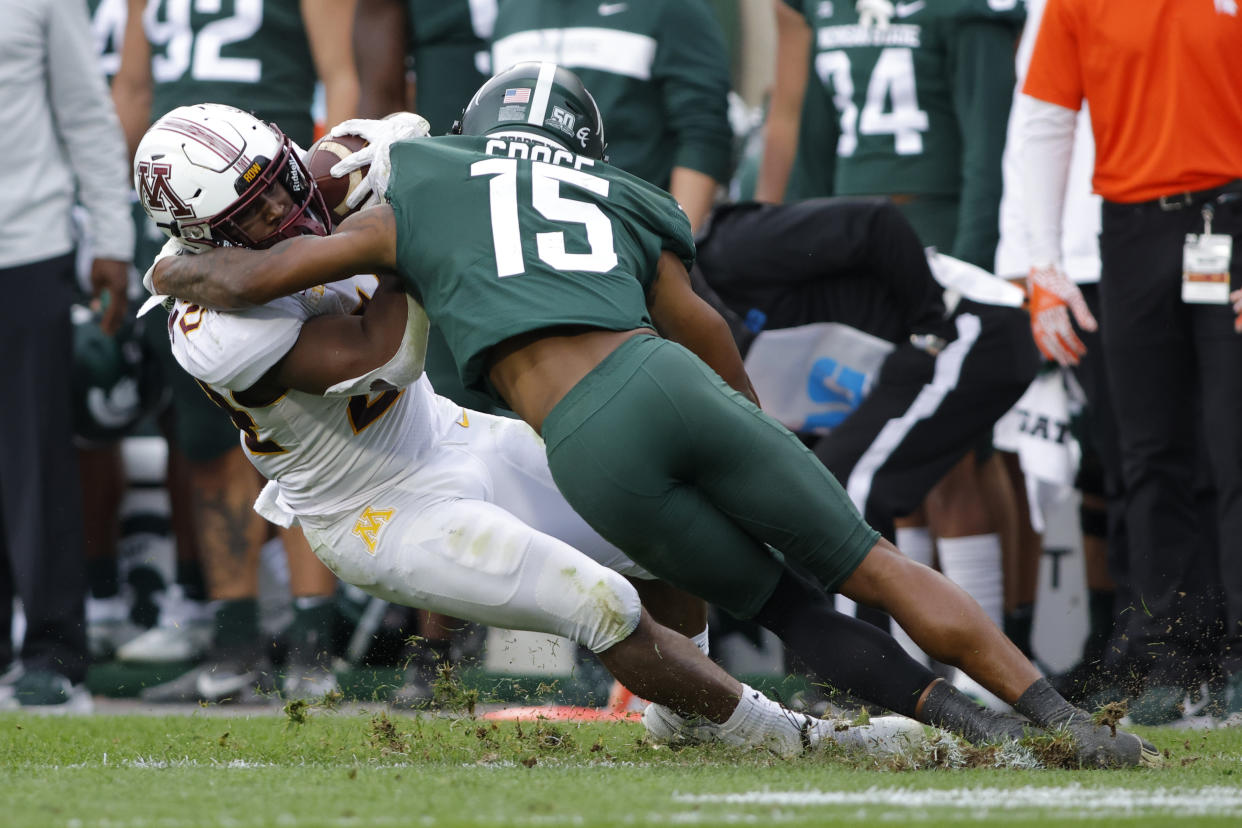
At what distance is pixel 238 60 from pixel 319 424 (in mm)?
2817

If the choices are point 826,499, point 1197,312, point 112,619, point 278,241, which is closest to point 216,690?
point 112,619

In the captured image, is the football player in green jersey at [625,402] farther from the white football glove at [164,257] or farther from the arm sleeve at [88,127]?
the arm sleeve at [88,127]

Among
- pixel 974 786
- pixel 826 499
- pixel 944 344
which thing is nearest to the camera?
pixel 974 786

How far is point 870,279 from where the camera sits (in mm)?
5789

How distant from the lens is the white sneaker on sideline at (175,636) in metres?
6.91

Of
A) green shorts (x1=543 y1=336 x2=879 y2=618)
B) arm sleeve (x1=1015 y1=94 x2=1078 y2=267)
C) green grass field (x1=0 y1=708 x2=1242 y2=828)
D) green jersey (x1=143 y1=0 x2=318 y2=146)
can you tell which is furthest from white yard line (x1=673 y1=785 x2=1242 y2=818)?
green jersey (x1=143 y1=0 x2=318 y2=146)

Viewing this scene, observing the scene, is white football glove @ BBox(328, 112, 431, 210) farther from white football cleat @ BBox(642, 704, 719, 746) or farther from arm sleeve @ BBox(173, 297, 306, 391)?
white football cleat @ BBox(642, 704, 719, 746)

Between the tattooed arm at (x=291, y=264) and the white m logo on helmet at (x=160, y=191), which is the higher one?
the white m logo on helmet at (x=160, y=191)

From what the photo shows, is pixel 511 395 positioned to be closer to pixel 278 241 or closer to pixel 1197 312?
pixel 278 241

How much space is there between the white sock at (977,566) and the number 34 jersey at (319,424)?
7.80 feet

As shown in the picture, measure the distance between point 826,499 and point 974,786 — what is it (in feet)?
2.23

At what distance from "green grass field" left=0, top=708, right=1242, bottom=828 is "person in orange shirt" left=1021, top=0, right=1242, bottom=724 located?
72 centimetres

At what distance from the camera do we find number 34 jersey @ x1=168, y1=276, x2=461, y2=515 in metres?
3.94

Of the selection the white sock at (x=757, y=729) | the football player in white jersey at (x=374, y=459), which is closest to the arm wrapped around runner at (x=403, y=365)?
the football player in white jersey at (x=374, y=459)
